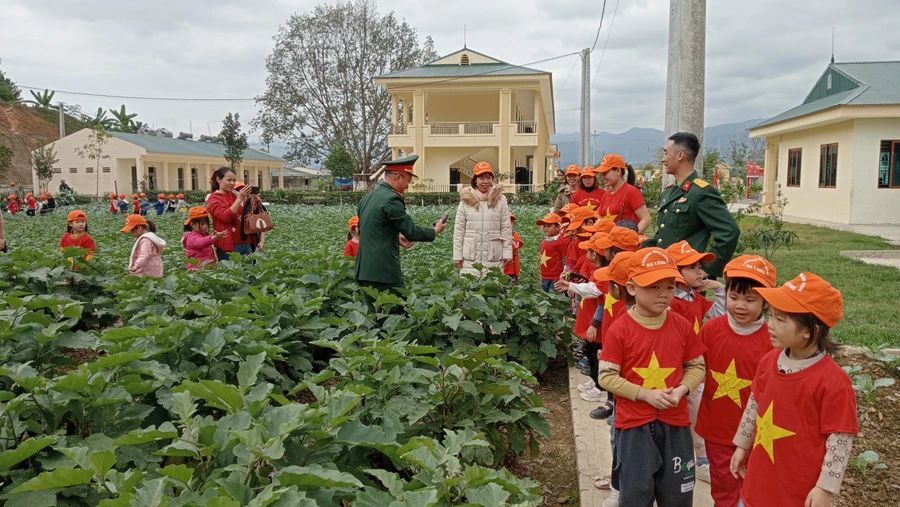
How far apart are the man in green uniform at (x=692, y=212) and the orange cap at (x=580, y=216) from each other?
1.17 meters

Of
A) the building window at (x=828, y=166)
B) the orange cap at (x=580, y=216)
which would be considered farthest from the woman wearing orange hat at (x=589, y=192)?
the building window at (x=828, y=166)

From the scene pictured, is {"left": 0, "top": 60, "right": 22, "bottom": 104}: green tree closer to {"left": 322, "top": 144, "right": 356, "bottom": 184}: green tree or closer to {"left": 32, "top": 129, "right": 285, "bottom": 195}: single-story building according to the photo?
{"left": 32, "top": 129, "right": 285, "bottom": 195}: single-story building

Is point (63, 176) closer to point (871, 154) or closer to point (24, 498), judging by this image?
point (871, 154)

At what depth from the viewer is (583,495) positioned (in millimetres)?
3670

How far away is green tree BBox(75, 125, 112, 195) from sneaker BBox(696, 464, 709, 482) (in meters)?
46.3

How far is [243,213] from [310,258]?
115cm

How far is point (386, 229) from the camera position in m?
5.57

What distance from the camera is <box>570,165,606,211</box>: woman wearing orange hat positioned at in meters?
7.31

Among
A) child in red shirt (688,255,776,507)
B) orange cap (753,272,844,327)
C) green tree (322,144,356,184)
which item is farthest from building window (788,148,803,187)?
green tree (322,144,356,184)

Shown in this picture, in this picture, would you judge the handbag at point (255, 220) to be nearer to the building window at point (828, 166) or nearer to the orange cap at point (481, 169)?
the orange cap at point (481, 169)

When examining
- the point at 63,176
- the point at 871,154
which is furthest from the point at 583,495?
the point at 63,176

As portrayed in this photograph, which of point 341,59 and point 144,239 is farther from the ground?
point 341,59

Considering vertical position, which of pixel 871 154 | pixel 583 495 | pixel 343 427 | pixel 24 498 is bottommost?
pixel 583 495

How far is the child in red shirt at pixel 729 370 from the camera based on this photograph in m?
3.04
